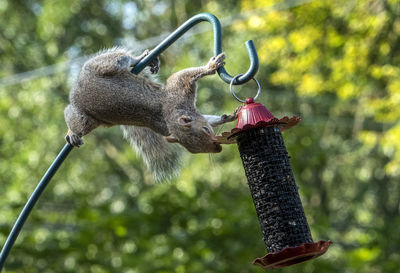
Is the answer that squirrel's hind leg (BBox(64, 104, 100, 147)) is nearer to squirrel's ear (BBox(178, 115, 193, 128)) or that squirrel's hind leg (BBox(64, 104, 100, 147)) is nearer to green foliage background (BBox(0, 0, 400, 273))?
squirrel's ear (BBox(178, 115, 193, 128))

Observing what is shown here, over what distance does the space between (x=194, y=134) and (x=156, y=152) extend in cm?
42

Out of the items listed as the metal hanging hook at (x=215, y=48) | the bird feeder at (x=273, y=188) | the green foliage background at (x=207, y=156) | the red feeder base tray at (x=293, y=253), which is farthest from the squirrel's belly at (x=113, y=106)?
the green foliage background at (x=207, y=156)

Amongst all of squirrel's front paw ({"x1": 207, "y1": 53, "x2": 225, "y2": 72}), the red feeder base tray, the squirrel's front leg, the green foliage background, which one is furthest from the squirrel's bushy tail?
the green foliage background

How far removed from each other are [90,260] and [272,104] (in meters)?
4.17

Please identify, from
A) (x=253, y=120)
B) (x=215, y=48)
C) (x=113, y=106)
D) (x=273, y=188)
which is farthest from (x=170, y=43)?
(x=273, y=188)

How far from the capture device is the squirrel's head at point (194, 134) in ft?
6.64

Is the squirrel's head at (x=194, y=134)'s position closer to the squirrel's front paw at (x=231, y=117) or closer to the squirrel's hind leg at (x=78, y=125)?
the squirrel's front paw at (x=231, y=117)

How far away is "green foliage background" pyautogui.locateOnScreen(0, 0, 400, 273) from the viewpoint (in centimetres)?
492

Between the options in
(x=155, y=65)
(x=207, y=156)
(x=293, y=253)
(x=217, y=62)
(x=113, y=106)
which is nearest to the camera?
(x=293, y=253)

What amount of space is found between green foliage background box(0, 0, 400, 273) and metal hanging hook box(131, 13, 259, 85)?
2566 mm

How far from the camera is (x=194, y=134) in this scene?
2.04 meters

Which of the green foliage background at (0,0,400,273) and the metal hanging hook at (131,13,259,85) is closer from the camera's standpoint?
the metal hanging hook at (131,13,259,85)

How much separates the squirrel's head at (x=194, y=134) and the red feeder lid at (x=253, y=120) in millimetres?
131

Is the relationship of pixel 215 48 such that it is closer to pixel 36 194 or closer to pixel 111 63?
pixel 111 63
